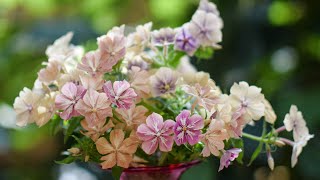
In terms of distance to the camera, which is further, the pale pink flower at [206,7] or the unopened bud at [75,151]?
the pale pink flower at [206,7]

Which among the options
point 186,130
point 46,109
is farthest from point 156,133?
point 46,109

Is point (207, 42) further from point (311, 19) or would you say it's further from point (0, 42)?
point (0, 42)

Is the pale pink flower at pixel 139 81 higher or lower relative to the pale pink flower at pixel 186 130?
higher

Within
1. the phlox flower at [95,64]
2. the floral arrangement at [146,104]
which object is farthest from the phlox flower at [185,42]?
the phlox flower at [95,64]

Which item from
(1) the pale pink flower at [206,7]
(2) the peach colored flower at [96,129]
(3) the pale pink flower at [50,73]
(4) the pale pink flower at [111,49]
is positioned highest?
(1) the pale pink flower at [206,7]

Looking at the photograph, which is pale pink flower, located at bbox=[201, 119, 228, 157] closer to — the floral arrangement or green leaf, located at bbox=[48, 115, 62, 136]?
the floral arrangement

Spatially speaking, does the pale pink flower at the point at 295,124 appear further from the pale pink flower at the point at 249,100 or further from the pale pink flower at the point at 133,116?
the pale pink flower at the point at 133,116

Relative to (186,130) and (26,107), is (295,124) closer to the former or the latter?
(186,130)

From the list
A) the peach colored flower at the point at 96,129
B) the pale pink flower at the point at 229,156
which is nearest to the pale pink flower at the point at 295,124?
the pale pink flower at the point at 229,156

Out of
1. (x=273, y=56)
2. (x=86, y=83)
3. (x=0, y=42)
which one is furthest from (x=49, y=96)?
(x=0, y=42)
